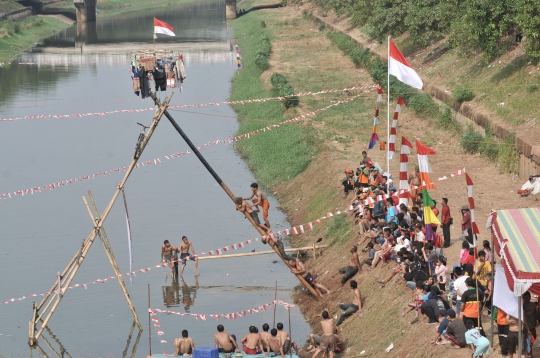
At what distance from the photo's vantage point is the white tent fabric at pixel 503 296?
15.0m

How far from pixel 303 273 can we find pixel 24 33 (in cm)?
7356

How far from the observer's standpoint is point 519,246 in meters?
14.5

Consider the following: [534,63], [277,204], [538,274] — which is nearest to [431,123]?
[534,63]

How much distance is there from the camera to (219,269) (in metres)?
27.8

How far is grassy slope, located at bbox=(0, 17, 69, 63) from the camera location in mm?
80613

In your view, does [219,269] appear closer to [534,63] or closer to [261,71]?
[534,63]

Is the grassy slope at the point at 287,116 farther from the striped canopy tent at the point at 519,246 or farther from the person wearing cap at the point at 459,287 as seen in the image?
the striped canopy tent at the point at 519,246

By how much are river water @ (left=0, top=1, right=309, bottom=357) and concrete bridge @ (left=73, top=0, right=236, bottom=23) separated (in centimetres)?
4251

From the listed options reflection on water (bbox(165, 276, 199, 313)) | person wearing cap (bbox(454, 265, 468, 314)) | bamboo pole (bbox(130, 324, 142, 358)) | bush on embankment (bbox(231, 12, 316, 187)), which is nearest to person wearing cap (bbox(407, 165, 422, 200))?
reflection on water (bbox(165, 276, 199, 313))

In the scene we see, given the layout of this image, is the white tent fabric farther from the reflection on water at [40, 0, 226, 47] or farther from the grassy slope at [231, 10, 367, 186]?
the reflection on water at [40, 0, 226, 47]

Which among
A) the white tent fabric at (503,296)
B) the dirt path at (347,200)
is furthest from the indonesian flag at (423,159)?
Result: the white tent fabric at (503,296)

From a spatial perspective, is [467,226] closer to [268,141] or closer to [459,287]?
[459,287]

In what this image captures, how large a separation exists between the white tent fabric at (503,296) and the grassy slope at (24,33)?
65.4 metres

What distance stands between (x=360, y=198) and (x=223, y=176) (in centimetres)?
1201
